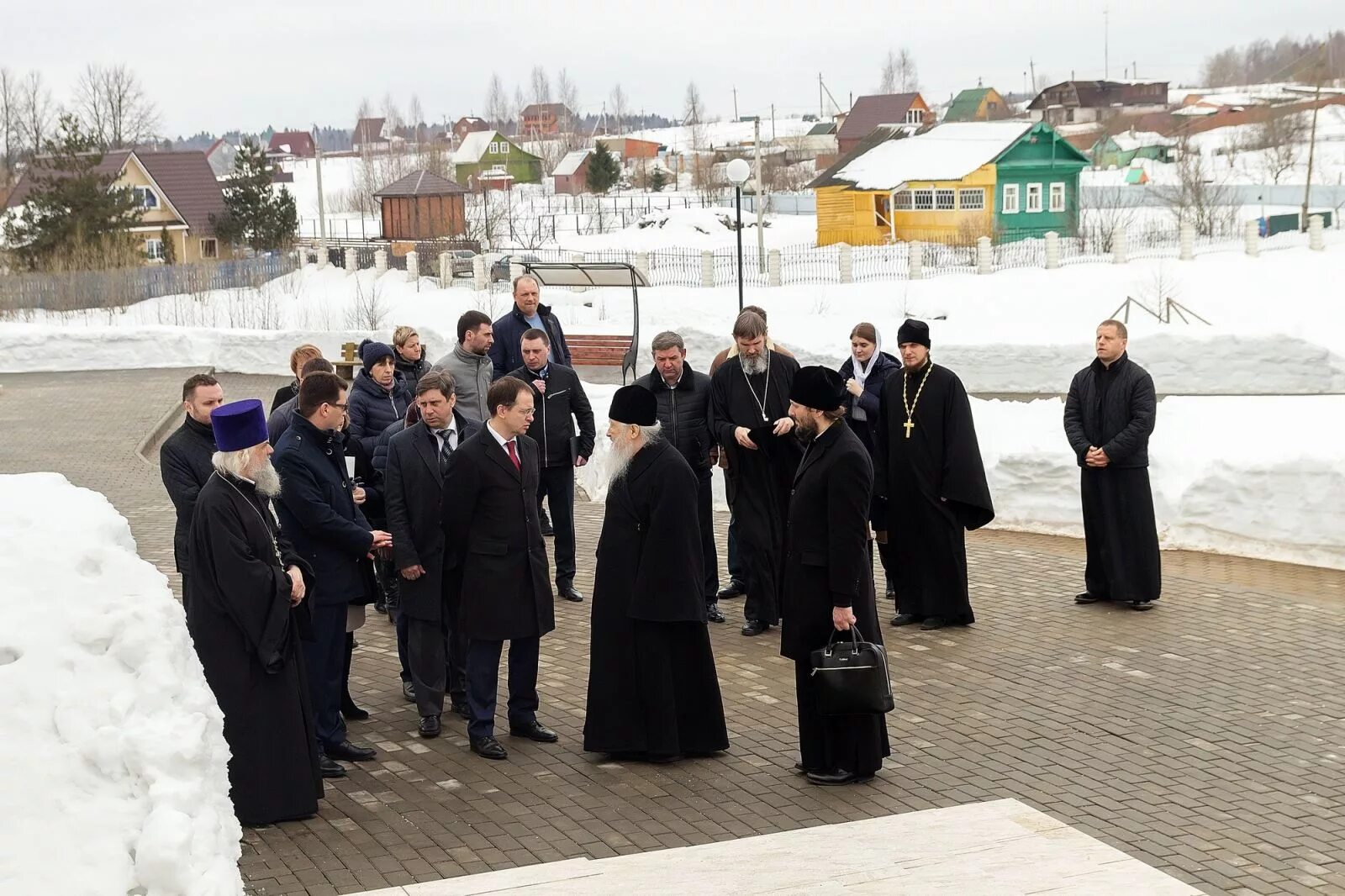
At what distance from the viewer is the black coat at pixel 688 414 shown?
924 cm

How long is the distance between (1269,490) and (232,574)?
812 cm

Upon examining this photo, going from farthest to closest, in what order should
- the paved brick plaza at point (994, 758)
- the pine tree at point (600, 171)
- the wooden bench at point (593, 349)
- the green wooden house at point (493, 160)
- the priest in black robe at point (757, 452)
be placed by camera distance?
the green wooden house at point (493, 160) < the pine tree at point (600, 171) < the wooden bench at point (593, 349) < the priest in black robe at point (757, 452) < the paved brick plaza at point (994, 758)

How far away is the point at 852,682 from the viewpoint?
20.7ft

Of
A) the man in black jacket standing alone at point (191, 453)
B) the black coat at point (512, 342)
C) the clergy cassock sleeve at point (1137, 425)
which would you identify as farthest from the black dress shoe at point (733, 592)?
the man in black jacket standing alone at point (191, 453)

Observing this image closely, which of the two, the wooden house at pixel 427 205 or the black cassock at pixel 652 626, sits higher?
the wooden house at pixel 427 205

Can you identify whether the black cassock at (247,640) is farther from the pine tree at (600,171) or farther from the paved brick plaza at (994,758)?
the pine tree at (600,171)

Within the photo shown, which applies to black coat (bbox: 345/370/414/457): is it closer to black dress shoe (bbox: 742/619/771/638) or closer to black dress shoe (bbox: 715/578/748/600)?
black dress shoe (bbox: 742/619/771/638)

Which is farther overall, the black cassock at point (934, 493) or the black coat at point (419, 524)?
the black cassock at point (934, 493)

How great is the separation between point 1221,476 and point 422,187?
51.3m

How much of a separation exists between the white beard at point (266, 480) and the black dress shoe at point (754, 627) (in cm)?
388

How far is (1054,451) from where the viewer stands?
40.1ft

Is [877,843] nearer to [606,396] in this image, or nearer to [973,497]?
[973,497]

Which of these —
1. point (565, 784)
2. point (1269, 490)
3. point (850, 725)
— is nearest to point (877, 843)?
point (850, 725)

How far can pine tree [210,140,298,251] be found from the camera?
5675 cm
